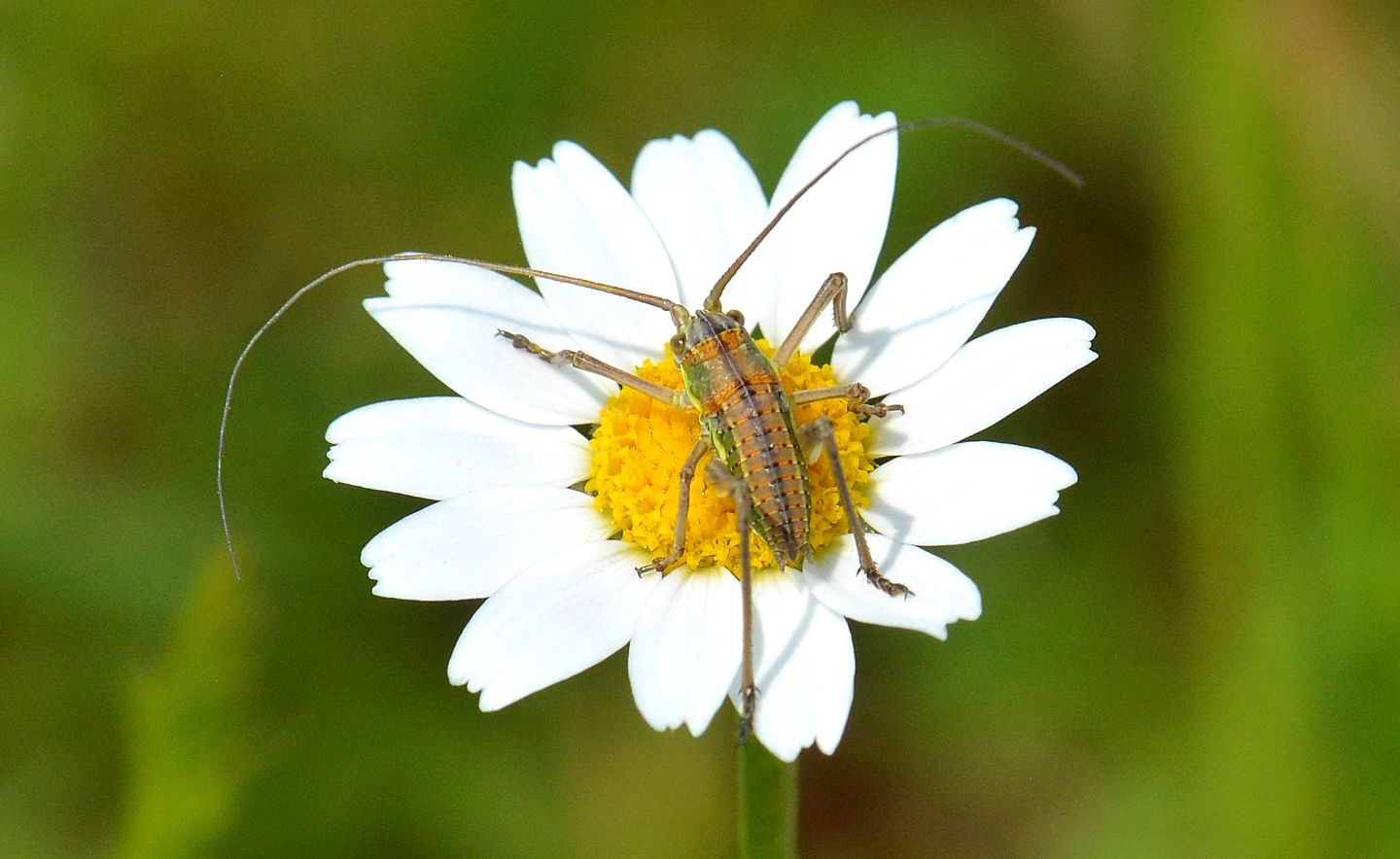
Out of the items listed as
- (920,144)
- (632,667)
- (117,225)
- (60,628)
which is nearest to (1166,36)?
(920,144)

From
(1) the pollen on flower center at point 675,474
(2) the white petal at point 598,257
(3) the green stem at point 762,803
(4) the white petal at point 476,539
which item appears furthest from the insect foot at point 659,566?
(2) the white petal at point 598,257

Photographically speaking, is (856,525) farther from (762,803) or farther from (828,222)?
(828,222)

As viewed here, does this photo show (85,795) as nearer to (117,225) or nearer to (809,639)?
(117,225)

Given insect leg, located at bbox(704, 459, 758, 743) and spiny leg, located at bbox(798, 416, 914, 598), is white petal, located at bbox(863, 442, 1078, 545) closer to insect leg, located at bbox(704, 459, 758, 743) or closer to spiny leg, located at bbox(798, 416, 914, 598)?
spiny leg, located at bbox(798, 416, 914, 598)

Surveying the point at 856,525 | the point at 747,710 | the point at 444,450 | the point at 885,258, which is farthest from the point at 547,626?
the point at 885,258

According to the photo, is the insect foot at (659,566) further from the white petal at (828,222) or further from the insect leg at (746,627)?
the white petal at (828,222)
